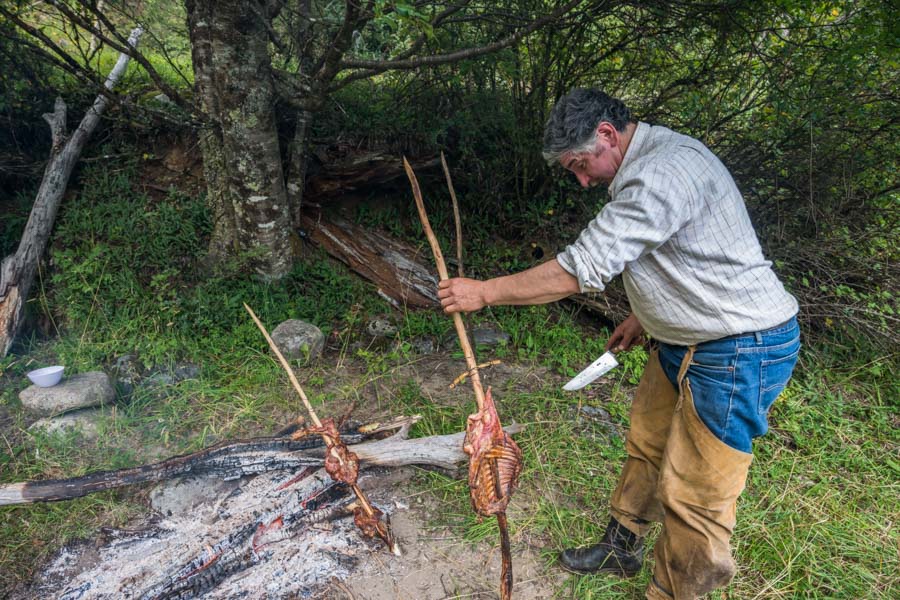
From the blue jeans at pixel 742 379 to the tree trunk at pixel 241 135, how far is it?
3.67 metres

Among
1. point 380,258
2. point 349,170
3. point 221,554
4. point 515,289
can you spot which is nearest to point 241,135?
point 349,170

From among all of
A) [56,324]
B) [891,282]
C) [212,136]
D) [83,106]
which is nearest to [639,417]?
[891,282]

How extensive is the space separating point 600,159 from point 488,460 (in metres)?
1.35

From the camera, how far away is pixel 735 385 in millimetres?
1993

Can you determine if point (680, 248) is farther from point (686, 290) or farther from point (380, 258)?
point (380, 258)

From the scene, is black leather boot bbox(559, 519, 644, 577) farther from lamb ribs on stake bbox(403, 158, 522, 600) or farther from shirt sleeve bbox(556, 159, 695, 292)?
shirt sleeve bbox(556, 159, 695, 292)

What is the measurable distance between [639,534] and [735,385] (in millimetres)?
1013

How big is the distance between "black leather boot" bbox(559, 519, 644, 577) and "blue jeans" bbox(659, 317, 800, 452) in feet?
2.93

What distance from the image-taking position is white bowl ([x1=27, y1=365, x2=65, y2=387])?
3.62 metres

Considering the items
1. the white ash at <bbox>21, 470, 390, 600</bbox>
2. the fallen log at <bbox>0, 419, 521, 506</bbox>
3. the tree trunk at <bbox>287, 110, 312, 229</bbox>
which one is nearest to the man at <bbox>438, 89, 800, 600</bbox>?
the fallen log at <bbox>0, 419, 521, 506</bbox>

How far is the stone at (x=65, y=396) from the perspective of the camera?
3.52 metres

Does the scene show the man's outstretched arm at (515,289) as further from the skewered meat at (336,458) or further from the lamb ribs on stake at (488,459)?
the skewered meat at (336,458)

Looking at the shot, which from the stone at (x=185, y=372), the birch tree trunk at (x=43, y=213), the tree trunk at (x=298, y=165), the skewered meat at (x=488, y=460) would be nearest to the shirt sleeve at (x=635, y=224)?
the skewered meat at (x=488, y=460)

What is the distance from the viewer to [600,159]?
2.10 metres
